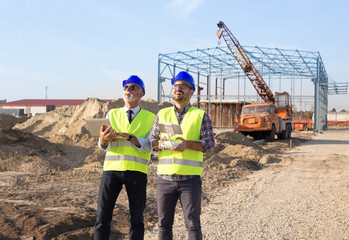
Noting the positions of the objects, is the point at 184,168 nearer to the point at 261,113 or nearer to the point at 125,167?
the point at 125,167

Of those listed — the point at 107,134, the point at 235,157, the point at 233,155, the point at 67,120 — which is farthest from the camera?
the point at 67,120

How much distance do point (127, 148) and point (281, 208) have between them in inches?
142

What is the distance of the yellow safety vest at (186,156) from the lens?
3.03m

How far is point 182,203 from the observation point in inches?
119

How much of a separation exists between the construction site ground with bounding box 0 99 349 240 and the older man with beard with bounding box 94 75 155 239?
1186 millimetres

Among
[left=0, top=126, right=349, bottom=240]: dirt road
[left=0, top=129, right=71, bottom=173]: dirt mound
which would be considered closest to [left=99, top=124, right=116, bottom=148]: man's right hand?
[left=0, top=126, right=349, bottom=240]: dirt road

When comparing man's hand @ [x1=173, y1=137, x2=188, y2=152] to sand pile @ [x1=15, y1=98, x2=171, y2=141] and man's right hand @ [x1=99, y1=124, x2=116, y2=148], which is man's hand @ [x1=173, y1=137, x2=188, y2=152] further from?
sand pile @ [x1=15, y1=98, x2=171, y2=141]

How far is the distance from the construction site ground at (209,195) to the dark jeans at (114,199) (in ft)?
3.79

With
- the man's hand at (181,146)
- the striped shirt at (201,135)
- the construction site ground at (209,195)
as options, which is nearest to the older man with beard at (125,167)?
the striped shirt at (201,135)

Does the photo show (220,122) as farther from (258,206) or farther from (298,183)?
(258,206)

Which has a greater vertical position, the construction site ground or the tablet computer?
the tablet computer

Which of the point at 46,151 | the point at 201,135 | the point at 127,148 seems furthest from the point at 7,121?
the point at 201,135

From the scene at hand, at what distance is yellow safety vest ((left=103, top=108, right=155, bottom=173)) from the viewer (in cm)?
334

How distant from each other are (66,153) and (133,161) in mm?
9279
